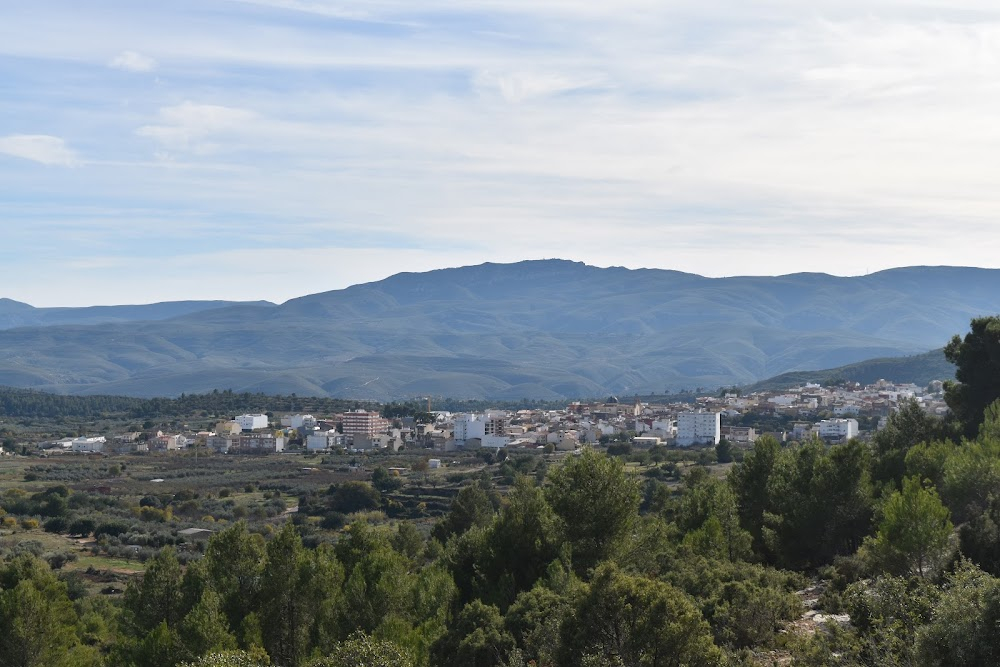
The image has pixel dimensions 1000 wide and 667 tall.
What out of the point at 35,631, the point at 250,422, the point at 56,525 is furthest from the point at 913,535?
the point at 250,422

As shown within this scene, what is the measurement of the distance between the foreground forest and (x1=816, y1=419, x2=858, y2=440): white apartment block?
45799 millimetres

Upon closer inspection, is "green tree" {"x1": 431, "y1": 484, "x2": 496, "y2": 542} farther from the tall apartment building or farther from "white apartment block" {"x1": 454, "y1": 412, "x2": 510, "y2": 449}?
the tall apartment building

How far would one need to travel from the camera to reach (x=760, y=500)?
28953 mm

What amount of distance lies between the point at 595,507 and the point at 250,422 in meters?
89.2

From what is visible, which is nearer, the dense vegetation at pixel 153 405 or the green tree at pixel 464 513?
the green tree at pixel 464 513

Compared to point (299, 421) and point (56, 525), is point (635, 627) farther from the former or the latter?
point (299, 421)

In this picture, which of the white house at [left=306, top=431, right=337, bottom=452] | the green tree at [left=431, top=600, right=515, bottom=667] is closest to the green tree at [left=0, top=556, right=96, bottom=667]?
the green tree at [left=431, top=600, right=515, bottom=667]

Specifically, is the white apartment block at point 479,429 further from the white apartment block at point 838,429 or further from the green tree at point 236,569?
the green tree at point 236,569

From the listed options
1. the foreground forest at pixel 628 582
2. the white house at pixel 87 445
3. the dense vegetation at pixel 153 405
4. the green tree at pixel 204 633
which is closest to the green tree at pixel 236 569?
the foreground forest at pixel 628 582

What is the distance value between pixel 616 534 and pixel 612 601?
29.9ft

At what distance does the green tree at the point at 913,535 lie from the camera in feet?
59.9

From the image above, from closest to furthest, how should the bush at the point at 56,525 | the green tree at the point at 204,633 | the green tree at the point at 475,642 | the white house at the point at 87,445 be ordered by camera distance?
the green tree at the point at 475,642, the green tree at the point at 204,633, the bush at the point at 56,525, the white house at the point at 87,445

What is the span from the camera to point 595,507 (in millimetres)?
23969

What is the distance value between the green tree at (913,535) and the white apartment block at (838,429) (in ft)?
204
